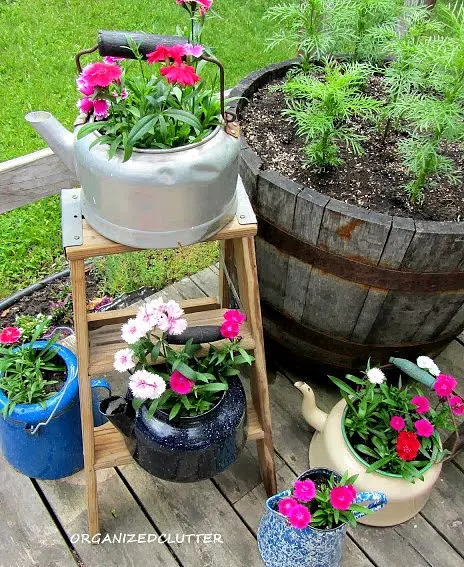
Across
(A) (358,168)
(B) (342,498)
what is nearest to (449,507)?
(B) (342,498)

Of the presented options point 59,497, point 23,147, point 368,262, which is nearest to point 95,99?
point 368,262

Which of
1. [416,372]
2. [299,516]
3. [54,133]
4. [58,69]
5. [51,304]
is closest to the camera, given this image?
[54,133]

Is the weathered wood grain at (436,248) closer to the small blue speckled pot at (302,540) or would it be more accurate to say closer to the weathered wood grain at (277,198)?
the weathered wood grain at (277,198)

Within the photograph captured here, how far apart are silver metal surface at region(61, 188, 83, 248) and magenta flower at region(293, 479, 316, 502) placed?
2.67ft

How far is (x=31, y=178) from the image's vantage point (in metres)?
2.02

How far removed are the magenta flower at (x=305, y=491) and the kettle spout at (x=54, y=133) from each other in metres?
0.96

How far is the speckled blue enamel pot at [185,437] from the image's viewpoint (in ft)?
4.96

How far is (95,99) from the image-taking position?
3.88ft

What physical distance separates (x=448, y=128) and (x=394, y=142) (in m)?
0.36

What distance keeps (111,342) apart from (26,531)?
70cm

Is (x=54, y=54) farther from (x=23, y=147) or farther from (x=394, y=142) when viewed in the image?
(x=394, y=142)

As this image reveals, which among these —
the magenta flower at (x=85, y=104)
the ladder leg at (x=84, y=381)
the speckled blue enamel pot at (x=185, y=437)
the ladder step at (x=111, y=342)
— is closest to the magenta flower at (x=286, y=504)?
the speckled blue enamel pot at (x=185, y=437)

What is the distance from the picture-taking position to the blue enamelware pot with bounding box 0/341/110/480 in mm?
1706

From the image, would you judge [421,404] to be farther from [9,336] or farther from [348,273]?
[9,336]
